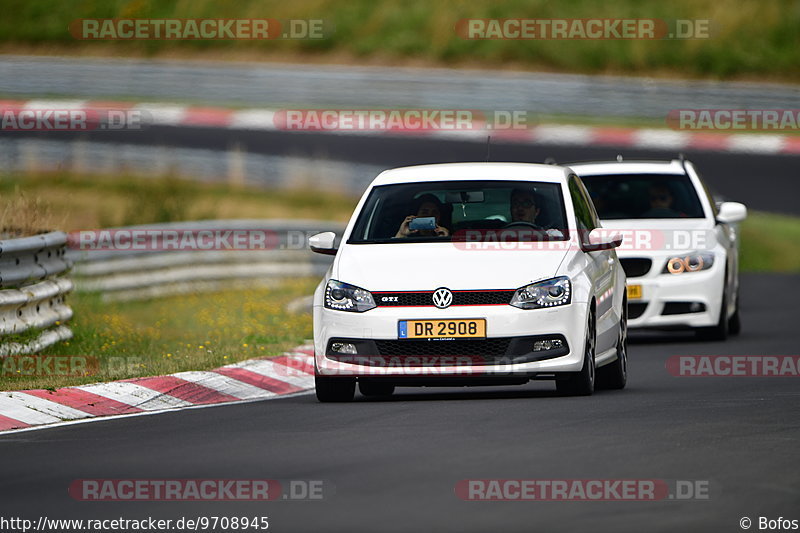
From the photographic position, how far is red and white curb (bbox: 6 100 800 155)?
3350 centimetres

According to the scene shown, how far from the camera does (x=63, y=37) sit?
43906 mm

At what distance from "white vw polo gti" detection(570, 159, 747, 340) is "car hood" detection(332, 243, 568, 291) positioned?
509 cm

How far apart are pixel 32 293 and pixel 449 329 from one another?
13.4 ft

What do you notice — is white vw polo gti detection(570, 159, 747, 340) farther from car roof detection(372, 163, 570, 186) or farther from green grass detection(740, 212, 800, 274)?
green grass detection(740, 212, 800, 274)

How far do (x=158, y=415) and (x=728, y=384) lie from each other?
14.2 feet

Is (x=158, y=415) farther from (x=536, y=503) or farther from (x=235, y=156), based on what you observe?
(x=235, y=156)

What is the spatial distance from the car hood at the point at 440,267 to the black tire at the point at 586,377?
0.52 m

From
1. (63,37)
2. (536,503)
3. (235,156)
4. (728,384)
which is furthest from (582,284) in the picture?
(63,37)
